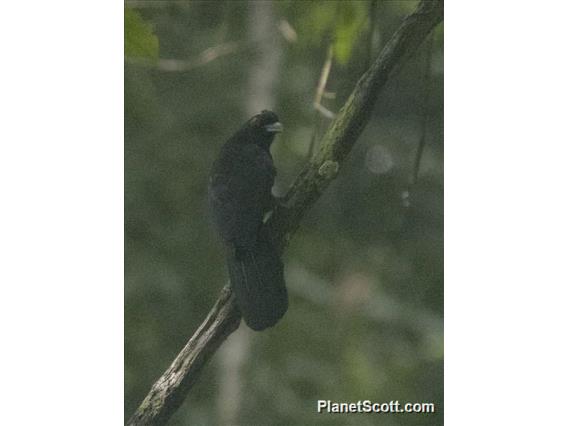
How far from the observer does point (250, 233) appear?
348 cm

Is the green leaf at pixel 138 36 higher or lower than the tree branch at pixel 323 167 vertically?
higher

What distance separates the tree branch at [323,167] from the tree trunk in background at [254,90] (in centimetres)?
22

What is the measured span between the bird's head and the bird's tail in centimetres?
39

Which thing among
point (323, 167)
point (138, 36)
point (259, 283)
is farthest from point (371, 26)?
point (259, 283)

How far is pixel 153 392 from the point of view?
3428mm

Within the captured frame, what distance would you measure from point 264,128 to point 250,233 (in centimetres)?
44

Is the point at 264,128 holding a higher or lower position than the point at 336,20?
lower

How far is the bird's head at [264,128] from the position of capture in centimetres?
367

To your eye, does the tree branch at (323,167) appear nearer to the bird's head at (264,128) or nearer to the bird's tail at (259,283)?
the bird's tail at (259,283)

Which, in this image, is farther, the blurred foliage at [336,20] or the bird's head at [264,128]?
the bird's head at [264,128]

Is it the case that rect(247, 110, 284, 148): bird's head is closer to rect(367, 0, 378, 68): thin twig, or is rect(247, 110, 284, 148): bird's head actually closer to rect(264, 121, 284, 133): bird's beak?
rect(264, 121, 284, 133): bird's beak

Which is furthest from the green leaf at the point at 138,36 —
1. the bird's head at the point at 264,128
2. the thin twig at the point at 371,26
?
the thin twig at the point at 371,26

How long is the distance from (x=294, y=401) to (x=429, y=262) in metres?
0.81

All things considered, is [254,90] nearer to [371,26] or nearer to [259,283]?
[371,26]
